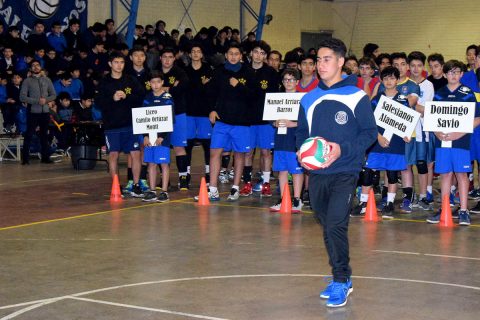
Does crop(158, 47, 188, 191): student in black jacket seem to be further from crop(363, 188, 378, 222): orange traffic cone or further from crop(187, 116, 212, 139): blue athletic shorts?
crop(363, 188, 378, 222): orange traffic cone

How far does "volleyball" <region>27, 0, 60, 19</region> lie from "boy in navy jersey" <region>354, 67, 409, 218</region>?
1508 cm

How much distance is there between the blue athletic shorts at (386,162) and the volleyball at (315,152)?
16.8 feet

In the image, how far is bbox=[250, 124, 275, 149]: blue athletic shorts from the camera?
1470cm

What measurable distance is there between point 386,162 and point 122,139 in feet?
14.6

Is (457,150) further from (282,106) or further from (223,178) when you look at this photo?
(223,178)

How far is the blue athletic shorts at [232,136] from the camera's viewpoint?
13.7 m

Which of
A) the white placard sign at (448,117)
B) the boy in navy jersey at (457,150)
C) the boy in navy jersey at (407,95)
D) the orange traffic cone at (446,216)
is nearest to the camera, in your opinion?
the white placard sign at (448,117)

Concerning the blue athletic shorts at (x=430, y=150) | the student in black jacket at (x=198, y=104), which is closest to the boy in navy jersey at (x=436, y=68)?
the blue athletic shorts at (x=430, y=150)

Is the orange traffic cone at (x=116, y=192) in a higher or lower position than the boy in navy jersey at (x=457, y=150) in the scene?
lower

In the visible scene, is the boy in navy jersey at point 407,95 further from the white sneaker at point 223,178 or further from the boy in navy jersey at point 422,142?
the white sneaker at point 223,178

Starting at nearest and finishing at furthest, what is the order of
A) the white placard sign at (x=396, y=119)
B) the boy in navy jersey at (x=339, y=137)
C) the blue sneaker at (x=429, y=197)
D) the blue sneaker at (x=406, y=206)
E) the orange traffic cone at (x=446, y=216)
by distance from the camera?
the boy in navy jersey at (x=339, y=137), the orange traffic cone at (x=446, y=216), the white placard sign at (x=396, y=119), the blue sneaker at (x=406, y=206), the blue sneaker at (x=429, y=197)

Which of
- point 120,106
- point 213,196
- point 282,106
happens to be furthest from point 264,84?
point 120,106

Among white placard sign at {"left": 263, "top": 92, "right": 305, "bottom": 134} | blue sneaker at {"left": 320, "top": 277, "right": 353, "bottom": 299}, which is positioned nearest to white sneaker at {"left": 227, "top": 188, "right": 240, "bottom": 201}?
white placard sign at {"left": 263, "top": 92, "right": 305, "bottom": 134}

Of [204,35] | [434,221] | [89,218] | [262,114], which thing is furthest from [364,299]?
[204,35]
